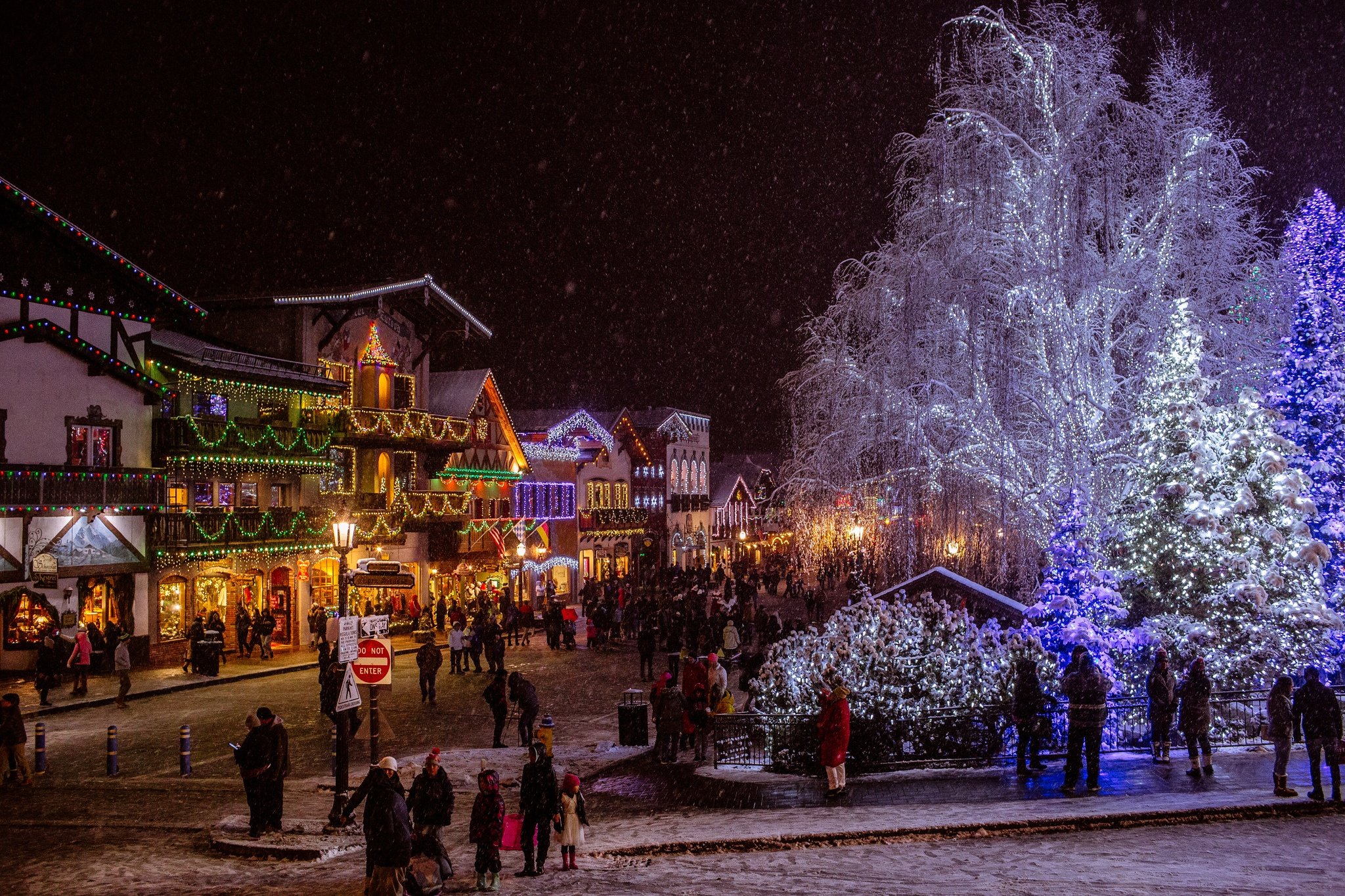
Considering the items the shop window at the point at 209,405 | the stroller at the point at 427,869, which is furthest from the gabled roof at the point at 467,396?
the stroller at the point at 427,869

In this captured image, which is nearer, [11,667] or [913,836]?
[913,836]

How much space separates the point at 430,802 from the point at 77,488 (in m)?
21.2

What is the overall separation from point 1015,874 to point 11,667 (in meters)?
25.2

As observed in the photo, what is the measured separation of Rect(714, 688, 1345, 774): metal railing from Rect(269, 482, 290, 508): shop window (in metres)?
22.8

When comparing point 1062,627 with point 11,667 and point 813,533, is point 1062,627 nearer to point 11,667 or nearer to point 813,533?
point 813,533

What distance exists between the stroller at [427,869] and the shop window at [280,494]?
26008 mm

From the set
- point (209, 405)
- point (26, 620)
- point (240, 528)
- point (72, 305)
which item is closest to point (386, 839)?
point (26, 620)

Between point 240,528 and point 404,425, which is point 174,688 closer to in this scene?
point 240,528

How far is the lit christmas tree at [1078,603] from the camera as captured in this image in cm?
1584

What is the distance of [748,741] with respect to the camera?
15430 mm

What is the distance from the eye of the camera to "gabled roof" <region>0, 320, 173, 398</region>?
83.8ft

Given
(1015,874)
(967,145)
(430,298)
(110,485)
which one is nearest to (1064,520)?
(967,145)

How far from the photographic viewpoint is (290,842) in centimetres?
1159

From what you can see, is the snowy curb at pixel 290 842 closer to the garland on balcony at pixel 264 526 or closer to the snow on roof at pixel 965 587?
the snow on roof at pixel 965 587
